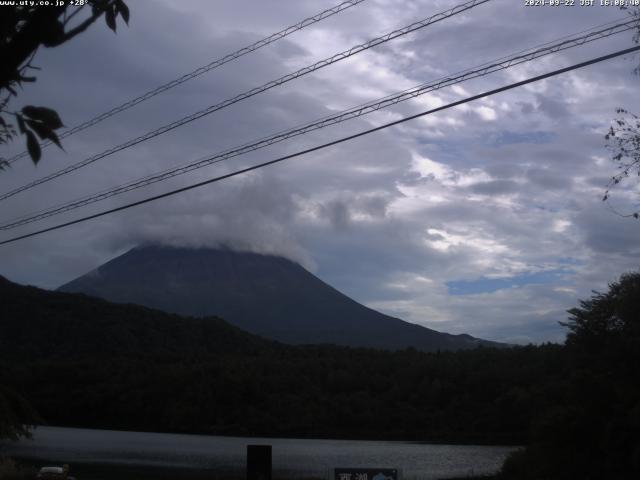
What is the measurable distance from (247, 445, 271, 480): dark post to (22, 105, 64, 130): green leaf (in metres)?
10.4

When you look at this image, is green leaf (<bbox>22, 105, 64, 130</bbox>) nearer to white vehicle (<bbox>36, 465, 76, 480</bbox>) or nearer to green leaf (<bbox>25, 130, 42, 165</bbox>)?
green leaf (<bbox>25, 130, 42, 165</bbox>)

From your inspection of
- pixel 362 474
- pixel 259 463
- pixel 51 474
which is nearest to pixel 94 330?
pixel 51 474

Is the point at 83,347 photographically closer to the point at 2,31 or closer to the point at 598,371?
the point at 598,371

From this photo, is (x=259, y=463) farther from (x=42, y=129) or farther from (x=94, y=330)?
(x=94, y=330)

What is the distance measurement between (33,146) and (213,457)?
→ 43974 mm

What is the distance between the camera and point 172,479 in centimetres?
3212

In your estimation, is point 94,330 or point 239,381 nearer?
point 239,381

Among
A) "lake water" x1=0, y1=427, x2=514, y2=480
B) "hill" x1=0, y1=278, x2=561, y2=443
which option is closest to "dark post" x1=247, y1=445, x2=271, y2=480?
"lake water" x1=0, y1=427, x2=514, y2=480

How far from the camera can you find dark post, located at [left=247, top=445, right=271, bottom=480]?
13367 millimetres

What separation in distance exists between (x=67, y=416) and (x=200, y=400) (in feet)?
43.1

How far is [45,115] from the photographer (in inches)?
151

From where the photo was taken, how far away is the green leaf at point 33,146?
3.87 m

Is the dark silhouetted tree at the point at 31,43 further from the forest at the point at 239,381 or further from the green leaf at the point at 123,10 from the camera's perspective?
the forest at the point at 239,381

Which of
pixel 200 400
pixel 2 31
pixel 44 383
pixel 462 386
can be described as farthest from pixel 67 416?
pixel 2 31
